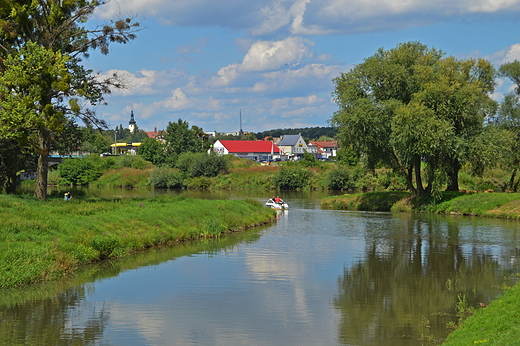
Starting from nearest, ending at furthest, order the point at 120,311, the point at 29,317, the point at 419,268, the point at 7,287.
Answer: the point at 29,317, the point at 120,311, the point at 7,287, the point at 419,268

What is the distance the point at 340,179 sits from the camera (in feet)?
298

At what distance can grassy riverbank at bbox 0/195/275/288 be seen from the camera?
1845 cm

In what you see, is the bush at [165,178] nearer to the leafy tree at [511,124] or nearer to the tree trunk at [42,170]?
the leafy tree at [511,124]

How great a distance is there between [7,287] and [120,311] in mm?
4860

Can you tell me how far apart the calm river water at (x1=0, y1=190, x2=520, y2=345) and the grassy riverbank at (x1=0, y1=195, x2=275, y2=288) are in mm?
798

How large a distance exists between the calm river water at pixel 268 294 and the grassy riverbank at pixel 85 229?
2.62ft

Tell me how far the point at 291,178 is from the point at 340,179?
10.7 m

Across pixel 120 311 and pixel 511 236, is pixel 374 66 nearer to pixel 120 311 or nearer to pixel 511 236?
pixel 511 236

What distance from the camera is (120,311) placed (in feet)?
50.1

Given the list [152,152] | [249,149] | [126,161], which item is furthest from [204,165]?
[249,149]

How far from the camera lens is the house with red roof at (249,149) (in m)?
164

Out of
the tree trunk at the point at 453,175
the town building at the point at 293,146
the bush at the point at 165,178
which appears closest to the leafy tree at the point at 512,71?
the tree trunk at the point at 453,175

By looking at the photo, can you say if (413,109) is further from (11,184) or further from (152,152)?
(152,152)

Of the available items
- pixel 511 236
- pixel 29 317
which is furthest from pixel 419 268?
pixel 29 317
